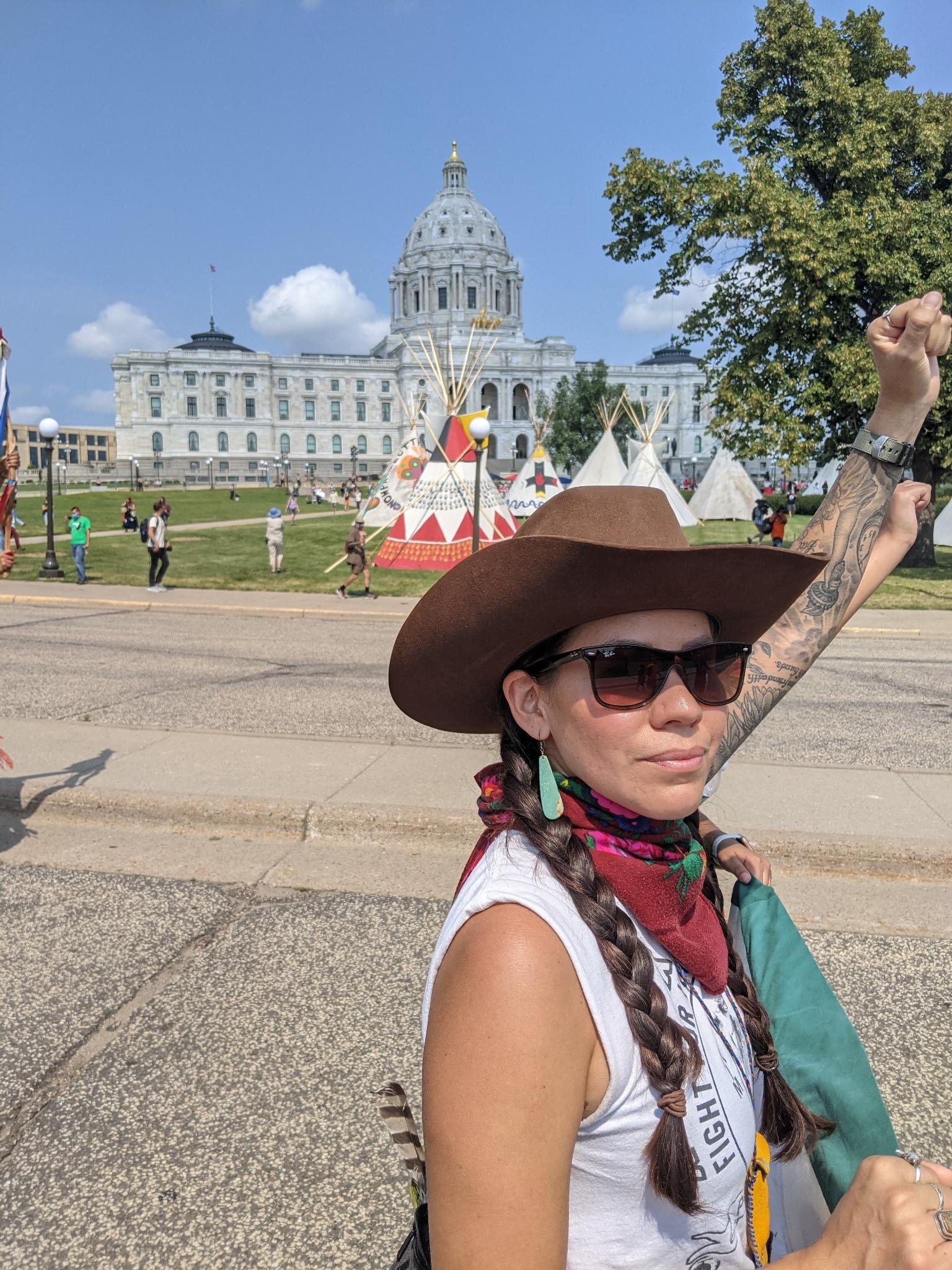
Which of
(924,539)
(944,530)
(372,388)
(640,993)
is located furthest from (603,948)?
(372,388)

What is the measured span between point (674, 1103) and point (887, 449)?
4.49 feet

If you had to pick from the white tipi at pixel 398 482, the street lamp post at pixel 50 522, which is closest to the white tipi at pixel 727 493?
the white tipi at pixel 398 482

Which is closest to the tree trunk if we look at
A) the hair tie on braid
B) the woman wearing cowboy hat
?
the woman wearing cowboy hat

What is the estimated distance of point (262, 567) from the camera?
24578 millimetres

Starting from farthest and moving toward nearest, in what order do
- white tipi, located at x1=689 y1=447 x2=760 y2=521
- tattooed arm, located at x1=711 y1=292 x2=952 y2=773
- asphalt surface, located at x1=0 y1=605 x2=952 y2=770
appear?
white tipi, located at x1=689 y1=447 x2=760 y2=521 < asphalt surface, located at x1=0 y1=605 x2=952 y2=770 < tattooed arm, located at x1=711 y1=292 x2=952 y2=773

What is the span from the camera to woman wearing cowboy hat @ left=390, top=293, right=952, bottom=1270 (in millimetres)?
1102

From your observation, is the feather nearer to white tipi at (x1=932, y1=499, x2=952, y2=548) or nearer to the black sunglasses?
the black sunglasses

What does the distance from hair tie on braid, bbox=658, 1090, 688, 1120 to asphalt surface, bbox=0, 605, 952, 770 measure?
6.13 m

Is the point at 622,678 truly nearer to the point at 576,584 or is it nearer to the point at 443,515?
the point at 576,584

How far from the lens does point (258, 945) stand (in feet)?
13.4

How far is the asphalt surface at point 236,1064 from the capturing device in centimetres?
252

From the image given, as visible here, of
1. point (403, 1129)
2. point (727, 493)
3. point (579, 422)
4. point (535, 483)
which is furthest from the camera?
point (579, 422)

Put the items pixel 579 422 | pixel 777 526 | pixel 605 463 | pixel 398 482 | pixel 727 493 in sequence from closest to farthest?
1. pixel 777 526
2. pixel 398 482
3. pixel 605 463
4. pixel 727 493
5. pixel 579 422

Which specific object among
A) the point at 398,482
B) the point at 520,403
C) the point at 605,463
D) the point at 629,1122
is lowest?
the point at 629,1122
